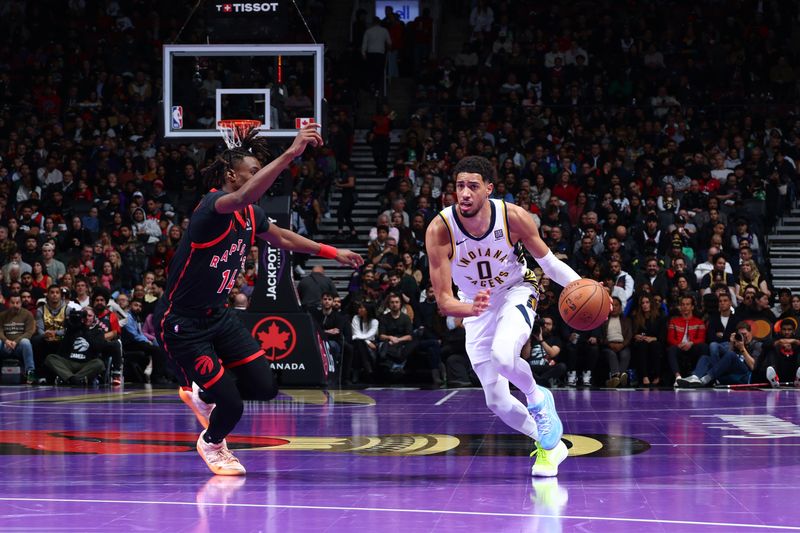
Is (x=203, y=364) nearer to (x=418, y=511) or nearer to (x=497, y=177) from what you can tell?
(x=418, y=511)

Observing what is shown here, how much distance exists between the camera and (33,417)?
1162cm

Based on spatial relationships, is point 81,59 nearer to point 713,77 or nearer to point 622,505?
point 713,77

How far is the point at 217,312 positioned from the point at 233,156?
40.7 inches

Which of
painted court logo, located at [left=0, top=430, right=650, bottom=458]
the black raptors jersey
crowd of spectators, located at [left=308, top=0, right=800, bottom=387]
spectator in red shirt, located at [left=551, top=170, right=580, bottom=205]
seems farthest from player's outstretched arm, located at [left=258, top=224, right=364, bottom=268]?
spectator in red shirt, located at [left=551, top=170, right=580, bottom=205]

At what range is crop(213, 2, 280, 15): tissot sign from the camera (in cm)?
1507

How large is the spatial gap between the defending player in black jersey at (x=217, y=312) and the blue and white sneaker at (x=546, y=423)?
160 cm

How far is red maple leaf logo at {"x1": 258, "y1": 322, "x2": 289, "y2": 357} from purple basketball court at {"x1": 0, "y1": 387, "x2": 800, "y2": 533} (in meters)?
2.64

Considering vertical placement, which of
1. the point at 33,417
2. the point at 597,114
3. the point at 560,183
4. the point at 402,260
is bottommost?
the point at 33,417

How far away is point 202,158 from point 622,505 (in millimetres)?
17112

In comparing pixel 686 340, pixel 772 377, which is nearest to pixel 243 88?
pixel 686 340

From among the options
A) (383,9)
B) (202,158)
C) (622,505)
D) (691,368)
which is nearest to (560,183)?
(691,368)

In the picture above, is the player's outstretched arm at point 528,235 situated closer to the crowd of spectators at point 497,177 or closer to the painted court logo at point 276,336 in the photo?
the painted court logo at point 276,336

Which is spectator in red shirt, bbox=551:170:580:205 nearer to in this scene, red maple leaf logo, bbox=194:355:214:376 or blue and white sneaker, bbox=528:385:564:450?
blue and white sneaker, bbox=528:385:564:450

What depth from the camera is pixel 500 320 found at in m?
7.72
